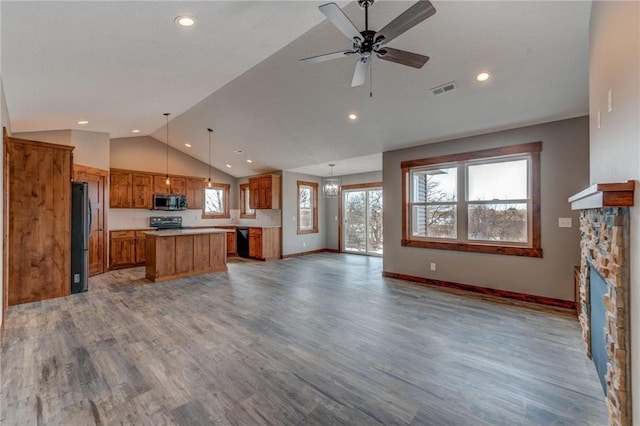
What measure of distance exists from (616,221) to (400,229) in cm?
404

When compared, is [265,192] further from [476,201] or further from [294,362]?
[294,362]

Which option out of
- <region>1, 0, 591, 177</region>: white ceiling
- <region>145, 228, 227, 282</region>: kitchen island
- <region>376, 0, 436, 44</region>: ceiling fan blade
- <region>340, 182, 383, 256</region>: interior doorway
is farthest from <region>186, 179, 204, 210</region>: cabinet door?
<region>376, 0, 436, 44</region>: ceiling fan blade

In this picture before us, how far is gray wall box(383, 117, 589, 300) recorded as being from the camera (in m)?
3.83

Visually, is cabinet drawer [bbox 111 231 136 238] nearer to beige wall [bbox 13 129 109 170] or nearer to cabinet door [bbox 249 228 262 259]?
beige wall [bbox 13 129 109 170]

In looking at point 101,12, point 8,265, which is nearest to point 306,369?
point 101,12

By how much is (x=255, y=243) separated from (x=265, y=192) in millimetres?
1485

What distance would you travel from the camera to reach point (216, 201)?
9.20 m

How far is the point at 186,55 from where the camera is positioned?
304 centimetres

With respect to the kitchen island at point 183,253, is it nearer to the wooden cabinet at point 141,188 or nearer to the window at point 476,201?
the wooden cabinet at point 141,188

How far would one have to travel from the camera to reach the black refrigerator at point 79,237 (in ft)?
14.9

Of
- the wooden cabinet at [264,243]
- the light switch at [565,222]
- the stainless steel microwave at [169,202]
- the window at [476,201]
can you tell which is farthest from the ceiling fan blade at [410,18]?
the stainless steel microwave at [169,202]

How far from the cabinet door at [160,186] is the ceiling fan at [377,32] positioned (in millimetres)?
6577

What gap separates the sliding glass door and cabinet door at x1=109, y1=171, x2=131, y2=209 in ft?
19.4

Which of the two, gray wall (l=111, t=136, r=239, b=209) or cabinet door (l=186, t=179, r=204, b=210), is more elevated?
gray wall (l=111, t=136, r=239, b=209)
